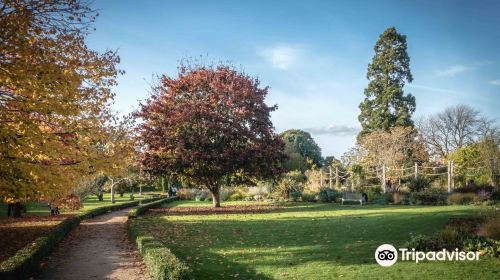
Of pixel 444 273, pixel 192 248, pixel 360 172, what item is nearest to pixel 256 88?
pixel 360 172

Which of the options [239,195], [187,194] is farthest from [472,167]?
[187,194]

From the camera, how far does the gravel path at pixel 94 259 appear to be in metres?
9.04

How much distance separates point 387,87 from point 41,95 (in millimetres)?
42053

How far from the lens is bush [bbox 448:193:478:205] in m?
20.3

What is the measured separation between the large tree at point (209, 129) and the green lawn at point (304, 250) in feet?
24.0

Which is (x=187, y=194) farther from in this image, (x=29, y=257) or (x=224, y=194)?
(x=29, y=257)

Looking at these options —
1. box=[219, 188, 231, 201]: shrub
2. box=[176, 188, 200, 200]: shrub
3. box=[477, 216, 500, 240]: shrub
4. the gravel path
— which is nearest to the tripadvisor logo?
box=[477, 216, 500, 240]: shrub

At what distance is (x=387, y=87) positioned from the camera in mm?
44781

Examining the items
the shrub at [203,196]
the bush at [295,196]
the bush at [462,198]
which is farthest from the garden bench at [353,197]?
the shrub at [203,196]

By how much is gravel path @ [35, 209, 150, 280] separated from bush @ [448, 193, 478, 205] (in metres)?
17.3

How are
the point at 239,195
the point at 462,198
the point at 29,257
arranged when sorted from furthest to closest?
the point at 239,195 → the point at 462,198 → the point at 29,257

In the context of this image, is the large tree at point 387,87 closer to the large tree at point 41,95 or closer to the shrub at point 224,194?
the shrub at point 224,194

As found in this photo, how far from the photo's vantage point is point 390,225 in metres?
13.0

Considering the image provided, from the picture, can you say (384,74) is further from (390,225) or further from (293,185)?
(390,225)
